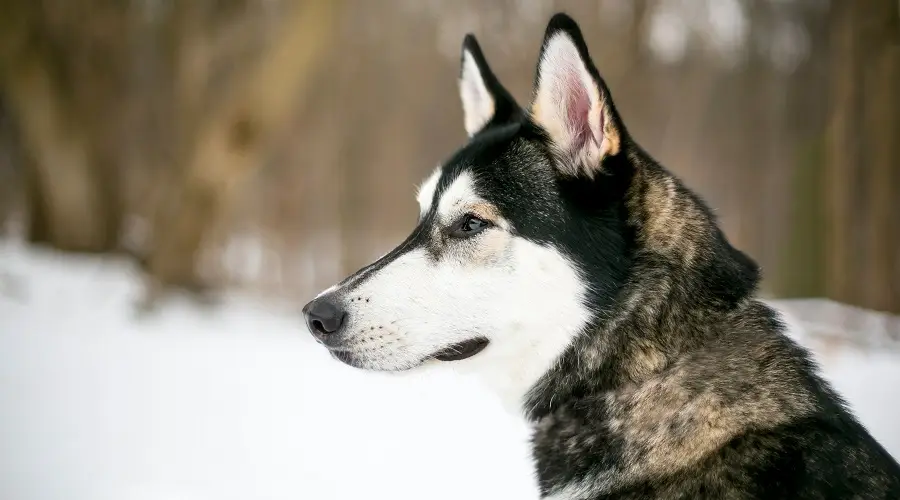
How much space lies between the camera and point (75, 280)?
364 inches

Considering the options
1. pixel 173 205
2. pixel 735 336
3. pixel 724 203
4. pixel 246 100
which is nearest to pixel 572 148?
Answer: pixel 735 336

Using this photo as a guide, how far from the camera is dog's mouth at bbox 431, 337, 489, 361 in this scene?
6.99ft

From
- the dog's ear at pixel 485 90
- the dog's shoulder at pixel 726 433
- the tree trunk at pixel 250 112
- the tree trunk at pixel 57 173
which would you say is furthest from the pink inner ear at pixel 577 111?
the tree trunk at pixel 57 173

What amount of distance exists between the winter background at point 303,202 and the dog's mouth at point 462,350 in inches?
39.2

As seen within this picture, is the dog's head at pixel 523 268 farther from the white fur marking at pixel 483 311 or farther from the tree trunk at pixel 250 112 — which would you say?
the tree trunk at pixel 250 112

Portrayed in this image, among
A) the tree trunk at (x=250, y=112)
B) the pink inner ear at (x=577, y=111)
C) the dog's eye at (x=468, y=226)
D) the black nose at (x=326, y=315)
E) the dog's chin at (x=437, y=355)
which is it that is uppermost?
the tree trunk at (x=250, y=112)

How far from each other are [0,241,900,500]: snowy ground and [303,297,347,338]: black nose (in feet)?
1.34

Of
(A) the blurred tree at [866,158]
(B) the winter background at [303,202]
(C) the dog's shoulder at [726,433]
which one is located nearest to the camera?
(C) the dog's shoulder at [726,433]

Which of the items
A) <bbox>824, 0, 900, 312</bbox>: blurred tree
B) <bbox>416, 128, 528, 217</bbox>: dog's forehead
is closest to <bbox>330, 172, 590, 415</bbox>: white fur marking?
<bbox>416, 128, 528, 217</bbox>: dog's forehead

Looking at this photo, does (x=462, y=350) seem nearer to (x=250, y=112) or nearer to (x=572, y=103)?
(x=572, y=103)

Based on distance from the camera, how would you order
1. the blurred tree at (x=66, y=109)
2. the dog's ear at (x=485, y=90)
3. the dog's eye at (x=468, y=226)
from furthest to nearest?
the blurred tree at (x=66, y=109)
the dog's ear at (x=485, y=90)
the dog's eye at (x=468, y=226)

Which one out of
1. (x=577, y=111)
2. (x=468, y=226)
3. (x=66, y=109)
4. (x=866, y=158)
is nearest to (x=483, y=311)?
(x=468, y=226)

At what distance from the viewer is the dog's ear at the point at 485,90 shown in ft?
8.66

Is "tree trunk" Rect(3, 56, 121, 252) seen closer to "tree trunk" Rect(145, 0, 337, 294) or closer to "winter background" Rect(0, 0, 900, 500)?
"winter background" Rect(0, 0, 900, 500)
